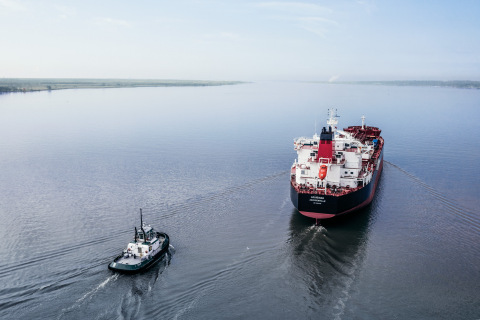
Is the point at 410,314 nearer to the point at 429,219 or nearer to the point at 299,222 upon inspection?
the point at 299,222

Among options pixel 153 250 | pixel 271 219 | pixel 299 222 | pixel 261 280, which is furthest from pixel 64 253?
pixel 299 222

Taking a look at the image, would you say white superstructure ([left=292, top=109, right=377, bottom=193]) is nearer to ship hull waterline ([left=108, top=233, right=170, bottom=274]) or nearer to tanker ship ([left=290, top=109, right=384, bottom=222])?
tanker ship ([left=290, top=109, right=384, bottom=222])

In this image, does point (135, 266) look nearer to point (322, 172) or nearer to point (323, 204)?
point (323, 204)

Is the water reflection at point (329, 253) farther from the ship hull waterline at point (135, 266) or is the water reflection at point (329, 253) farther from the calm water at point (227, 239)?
the ship hull waterline at point (135, 266)

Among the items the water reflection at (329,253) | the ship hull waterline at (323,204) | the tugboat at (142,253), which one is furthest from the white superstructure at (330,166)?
the tugboat at (142,253)

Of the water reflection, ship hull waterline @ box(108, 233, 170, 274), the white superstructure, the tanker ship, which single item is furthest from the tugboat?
the white superstructure

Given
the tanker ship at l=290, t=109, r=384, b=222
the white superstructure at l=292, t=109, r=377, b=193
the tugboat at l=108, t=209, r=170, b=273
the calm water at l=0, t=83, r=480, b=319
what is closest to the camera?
the calm water at l=0, t=83, r=480, b=319
